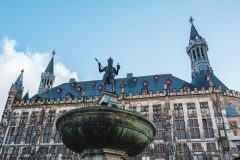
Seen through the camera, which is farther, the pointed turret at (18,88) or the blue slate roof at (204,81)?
the pointed turret at (18,88)

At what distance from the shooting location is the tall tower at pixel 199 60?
120 ft

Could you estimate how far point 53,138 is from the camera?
3241cm

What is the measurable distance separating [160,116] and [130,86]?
27.6 feet

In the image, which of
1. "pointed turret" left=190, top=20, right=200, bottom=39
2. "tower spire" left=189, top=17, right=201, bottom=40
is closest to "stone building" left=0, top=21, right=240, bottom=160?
"tower spire" left=189, top=17, right=201, bottom=40

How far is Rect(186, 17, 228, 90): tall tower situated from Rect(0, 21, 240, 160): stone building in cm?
17

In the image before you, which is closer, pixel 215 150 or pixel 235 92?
pixel 215 150

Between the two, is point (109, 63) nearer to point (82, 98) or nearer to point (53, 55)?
point (82, 98)

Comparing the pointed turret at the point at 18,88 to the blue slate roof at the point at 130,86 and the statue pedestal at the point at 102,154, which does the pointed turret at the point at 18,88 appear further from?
the statue pedestal at the point at 102,154

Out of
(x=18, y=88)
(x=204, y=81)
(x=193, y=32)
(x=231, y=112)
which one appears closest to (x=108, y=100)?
(x=231, y=112)

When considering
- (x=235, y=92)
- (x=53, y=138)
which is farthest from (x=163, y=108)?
(x=53, y=138)

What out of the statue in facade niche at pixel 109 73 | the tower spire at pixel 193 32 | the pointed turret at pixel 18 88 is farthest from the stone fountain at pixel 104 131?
the tower spire at pixel 193 32

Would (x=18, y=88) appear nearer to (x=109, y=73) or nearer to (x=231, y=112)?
(x=109, y=73)

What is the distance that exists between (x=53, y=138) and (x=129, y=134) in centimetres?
2597

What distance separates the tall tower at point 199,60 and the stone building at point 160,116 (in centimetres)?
17
